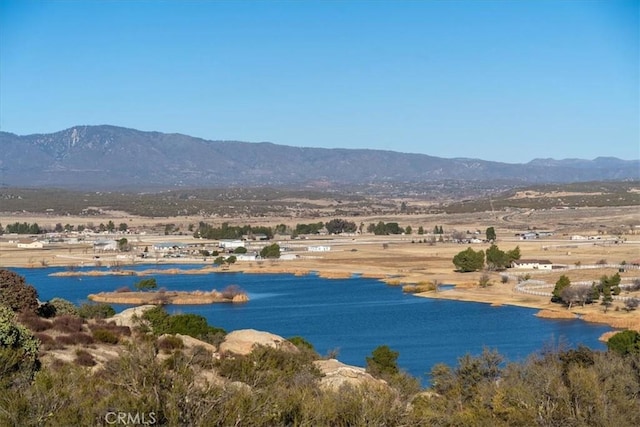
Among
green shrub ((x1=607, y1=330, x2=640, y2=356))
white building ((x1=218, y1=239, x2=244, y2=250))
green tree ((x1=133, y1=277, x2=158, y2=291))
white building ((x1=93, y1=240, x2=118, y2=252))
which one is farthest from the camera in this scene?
white building ((x1=93, y1=240, x2=118, y2=252))

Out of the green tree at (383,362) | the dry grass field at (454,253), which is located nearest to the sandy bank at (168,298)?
the dry grass field at (454,253)

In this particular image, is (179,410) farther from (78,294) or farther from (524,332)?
(78,294)

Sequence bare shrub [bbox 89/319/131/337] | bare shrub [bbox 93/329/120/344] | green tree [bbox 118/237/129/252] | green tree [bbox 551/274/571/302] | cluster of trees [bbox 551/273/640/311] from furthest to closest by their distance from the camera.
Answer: green tree [bbox 118/237/129/252]
green tree [bbox 551/274/571/302]
cluster of trees [bbox 551/273/640/311]
bare shrub [bbox 89/319/131/337]
bare shrub [bbox 93/329/120/344]

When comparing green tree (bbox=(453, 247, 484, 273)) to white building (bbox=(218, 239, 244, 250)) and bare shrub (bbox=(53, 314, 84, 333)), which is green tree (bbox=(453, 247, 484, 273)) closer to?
white building (bbox=(218, 239, 244, 250))

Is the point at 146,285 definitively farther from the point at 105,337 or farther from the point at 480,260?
the point at 105,337

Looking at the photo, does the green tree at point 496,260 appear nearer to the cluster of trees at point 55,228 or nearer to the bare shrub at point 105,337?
the bare shrub at point 105,337

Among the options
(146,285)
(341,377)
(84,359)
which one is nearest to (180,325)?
(84,359)

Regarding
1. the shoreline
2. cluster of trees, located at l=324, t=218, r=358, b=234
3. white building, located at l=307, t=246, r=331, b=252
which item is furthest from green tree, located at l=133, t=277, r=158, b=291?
cluster of trees, located at l=324, t=218, r=358, b=234
